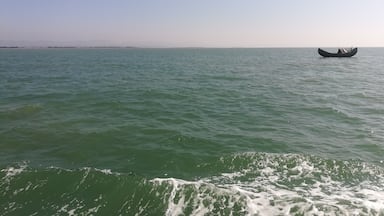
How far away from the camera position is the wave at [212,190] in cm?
950

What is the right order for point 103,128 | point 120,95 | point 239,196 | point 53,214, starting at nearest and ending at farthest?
1. point 53,214
2. point 239,196
3. point 103,128
4. point 120,95

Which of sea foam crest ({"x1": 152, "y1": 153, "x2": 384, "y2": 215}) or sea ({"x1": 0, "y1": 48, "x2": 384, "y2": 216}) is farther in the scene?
sea ({"x1": 0, "y1": 48, "x2": 384, "y2": 216})

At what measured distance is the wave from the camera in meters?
9.50

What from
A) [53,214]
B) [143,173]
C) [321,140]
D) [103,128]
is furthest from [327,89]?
[53,214]

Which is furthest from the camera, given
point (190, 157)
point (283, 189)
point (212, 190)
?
point (190, 157)

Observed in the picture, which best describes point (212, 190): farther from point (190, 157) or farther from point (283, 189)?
point (190, 157)

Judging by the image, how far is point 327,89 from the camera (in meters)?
31.5

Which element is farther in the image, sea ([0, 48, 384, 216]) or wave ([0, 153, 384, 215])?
sea ([0, 48, 384, 216])

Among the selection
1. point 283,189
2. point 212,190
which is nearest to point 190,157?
point 212,190

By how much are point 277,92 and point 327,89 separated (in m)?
5.58

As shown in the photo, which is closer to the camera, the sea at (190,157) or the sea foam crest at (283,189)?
the sea foam crest at (283,189)

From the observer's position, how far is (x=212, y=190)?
34.2 ft

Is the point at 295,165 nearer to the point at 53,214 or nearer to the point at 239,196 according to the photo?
the point at 239,196

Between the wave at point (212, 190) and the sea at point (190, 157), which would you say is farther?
the sea at point (190, 157)
